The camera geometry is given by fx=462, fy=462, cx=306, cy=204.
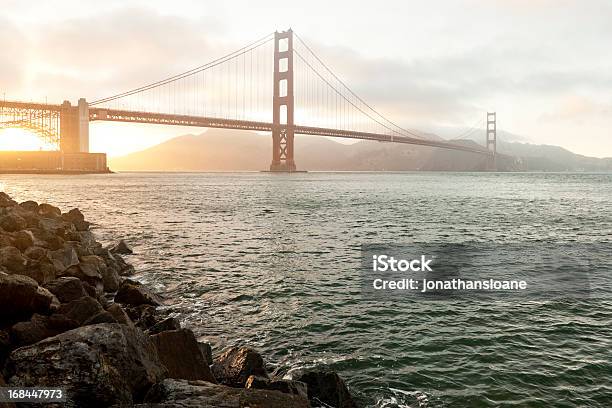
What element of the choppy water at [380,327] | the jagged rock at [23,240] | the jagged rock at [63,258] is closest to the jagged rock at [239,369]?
the choppy water at [380,327]

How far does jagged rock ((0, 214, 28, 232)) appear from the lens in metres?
12.4

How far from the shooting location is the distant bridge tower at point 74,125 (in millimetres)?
91688

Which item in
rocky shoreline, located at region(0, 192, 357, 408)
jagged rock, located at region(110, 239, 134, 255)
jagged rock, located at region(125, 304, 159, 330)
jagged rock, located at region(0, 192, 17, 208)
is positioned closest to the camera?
rocky shoreline, located at region(0, 192, 357, 408)

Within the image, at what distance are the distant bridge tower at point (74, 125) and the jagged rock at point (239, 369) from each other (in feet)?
319

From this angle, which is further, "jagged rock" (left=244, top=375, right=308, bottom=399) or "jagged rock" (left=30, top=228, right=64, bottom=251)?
"jagged rock" (left=30, top=228, right=64, bottom=251)

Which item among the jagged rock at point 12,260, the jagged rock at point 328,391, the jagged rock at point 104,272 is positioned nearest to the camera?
the jagged rock at point 328,391

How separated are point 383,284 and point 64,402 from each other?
27.4 feet

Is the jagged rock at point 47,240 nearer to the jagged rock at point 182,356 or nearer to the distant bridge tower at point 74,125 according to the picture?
the jagged rock at point 182,356

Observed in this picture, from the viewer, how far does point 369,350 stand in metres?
7.08

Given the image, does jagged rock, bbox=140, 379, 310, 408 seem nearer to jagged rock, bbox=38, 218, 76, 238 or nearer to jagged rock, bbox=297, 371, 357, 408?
jagged rock, bbox=297, 371, 357, 408

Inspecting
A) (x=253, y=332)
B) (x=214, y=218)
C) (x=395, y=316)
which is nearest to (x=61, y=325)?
(x=253, y=332)

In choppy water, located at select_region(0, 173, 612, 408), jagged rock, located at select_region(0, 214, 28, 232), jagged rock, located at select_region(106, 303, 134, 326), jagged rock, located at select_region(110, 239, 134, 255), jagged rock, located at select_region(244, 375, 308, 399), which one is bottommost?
choppy water, located at select_region(0, 173, 612, 408)

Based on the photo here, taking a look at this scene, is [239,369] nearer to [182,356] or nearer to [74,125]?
[182,356]

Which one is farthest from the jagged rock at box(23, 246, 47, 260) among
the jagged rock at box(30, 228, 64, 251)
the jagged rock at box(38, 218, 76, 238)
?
the jagged rock at box(38, 218, 76, 238)
